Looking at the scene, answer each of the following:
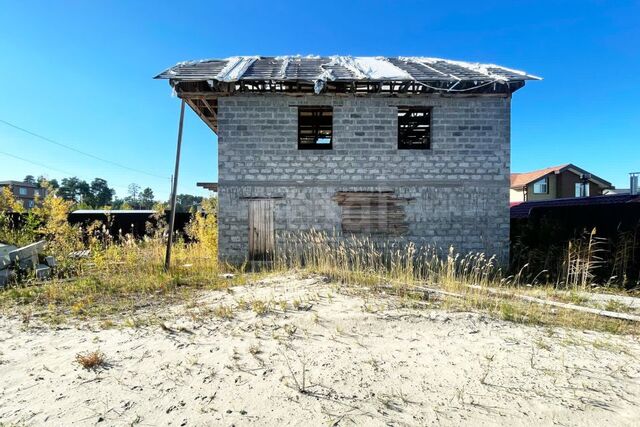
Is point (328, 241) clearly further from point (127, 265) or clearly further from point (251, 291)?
point (127, 265)

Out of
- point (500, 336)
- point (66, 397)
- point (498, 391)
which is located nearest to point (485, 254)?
point (500, 336)

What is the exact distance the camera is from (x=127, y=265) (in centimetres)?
830

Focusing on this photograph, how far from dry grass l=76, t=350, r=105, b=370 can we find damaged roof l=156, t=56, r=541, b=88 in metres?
7.15

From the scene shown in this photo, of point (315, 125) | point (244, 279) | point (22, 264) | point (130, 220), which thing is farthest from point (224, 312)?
point (130, 220)

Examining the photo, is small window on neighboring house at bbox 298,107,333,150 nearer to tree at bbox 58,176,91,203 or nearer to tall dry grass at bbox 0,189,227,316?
tall dry grass at bbox 0,189,227,316

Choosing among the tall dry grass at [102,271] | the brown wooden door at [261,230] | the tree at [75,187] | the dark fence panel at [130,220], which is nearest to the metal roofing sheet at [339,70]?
the brown wooden door at [261,230]

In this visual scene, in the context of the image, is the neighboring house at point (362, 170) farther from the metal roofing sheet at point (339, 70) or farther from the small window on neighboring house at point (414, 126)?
the small window on neighboring house at point (414, 126)

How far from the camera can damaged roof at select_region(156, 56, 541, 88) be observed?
8.76 meters

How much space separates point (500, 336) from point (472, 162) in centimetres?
634

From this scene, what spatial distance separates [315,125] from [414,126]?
11.1 feet

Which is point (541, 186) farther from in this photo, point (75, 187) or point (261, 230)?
point (75, 187)

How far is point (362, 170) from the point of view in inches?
368

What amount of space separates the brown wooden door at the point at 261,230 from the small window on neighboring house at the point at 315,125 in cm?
213

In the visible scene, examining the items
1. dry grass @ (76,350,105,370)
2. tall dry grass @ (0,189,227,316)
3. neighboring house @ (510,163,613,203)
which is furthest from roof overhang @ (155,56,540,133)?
neighboring house @ (510,163,613,203)
